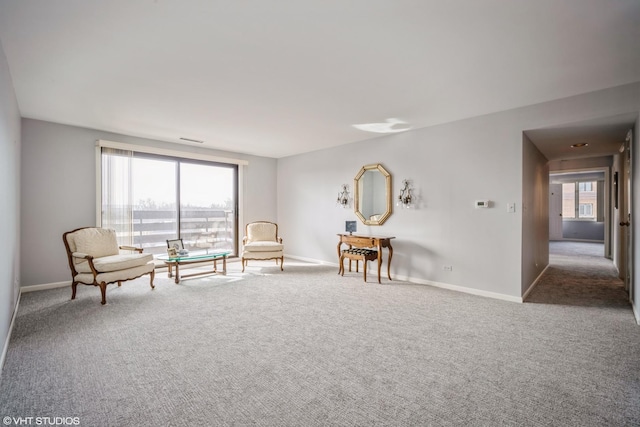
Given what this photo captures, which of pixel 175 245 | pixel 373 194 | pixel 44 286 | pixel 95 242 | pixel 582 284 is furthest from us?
pixel 373 194

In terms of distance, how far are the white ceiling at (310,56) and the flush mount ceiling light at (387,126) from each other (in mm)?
289

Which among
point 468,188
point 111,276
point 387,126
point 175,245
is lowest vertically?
point 111,276

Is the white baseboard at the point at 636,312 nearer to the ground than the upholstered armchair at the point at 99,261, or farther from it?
nearer to the ground

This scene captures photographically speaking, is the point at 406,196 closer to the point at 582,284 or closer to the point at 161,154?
the point at 582,284

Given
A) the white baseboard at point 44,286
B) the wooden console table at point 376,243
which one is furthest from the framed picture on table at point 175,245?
the wooden console table at point 376,243

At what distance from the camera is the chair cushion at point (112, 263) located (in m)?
3.83

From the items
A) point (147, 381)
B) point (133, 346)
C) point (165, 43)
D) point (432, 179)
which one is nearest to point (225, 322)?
point (133, 346)

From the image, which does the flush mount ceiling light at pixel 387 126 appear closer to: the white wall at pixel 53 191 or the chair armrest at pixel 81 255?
the chair armrest at pixel 81 255

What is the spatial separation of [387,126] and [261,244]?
10.2 ft

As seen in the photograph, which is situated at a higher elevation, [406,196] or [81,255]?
[406,196]

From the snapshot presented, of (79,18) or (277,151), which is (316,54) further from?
(277,151)

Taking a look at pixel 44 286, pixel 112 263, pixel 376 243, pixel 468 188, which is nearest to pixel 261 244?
pixel 376 243

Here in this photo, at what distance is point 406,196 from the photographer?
506 centimetres

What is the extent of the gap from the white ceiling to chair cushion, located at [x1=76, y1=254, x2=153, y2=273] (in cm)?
195
